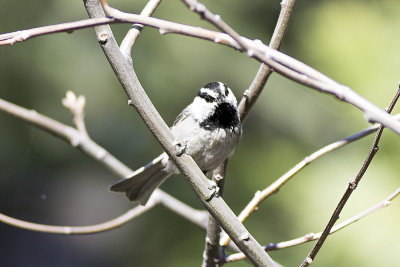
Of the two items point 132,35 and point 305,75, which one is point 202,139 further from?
point 305,75

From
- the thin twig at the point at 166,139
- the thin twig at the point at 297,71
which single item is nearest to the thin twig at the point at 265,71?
the thin twig at the point at 166,139

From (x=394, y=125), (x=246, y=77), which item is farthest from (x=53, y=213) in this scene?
(x=394, y=125)

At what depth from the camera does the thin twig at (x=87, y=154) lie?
5.40 feet

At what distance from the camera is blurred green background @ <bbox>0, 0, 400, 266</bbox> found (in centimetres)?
284

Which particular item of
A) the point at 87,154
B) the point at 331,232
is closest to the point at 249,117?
the point at 87,154

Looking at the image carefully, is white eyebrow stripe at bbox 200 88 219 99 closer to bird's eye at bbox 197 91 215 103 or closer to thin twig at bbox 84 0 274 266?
bird's eye at bbox 197 91 215 103

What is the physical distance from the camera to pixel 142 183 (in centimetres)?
218

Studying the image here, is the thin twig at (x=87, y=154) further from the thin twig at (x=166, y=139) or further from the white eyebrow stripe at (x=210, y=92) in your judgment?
the thin twig at (x=166, y=139)

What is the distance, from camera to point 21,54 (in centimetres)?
334


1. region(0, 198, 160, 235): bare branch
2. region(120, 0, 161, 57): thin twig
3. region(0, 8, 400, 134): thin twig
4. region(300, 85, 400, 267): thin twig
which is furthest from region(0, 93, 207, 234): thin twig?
region(0, 8, 400, 134): thin twig

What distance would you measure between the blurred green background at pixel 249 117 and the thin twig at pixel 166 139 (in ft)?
5.03

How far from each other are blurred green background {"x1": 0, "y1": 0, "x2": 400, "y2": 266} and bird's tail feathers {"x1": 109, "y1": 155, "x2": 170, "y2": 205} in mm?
693

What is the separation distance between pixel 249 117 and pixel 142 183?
1.35 m

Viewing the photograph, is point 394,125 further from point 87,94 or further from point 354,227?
point 87,94
